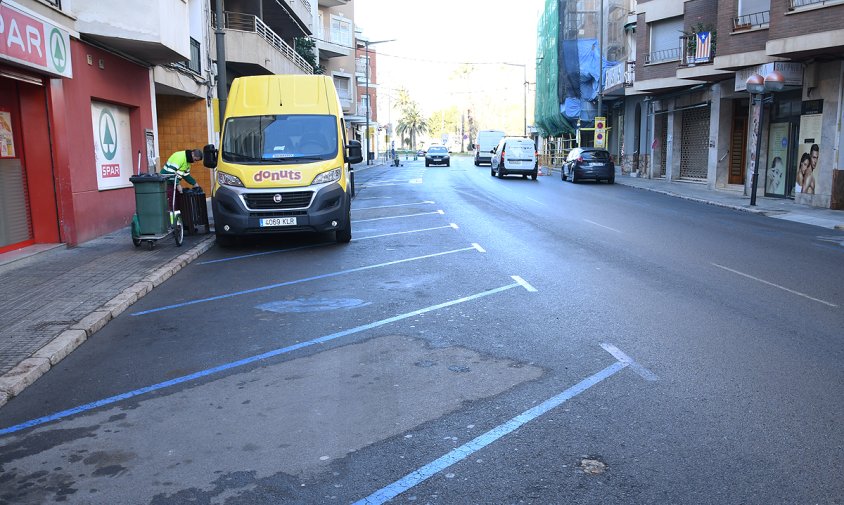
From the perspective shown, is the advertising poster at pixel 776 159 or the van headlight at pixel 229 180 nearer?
the van headlight at pixel 229 180

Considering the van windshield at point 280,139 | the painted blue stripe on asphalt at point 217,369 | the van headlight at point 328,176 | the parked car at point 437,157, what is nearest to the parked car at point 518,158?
the parked car at point 437,157

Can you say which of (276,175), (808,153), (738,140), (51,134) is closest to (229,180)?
(276,175)

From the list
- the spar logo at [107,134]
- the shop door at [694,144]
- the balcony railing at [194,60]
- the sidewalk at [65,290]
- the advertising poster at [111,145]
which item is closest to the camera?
the sidewalk at [65,290]

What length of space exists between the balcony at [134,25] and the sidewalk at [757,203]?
569 inches

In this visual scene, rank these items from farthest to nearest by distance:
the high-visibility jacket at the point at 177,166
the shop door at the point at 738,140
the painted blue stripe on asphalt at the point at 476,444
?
the shop door at the point at 738,140 → the high-visibility jacket at the point at 177,166 → the painted blue stripe on asphalt at the point at 476,444

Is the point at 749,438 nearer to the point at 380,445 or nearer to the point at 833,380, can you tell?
the point at 833,380

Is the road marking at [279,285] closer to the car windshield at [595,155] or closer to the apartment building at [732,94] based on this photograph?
the apartment building at [732,94]

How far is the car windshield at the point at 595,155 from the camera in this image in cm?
3159

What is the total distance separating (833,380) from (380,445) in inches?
132

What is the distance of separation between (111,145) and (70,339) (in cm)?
922

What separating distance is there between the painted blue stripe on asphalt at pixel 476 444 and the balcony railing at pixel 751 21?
2104 centimetres

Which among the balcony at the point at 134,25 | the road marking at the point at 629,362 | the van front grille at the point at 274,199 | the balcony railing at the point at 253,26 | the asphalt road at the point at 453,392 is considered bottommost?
the asphalt road at the point at 453,392

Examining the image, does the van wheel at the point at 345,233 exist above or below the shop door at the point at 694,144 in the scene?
below

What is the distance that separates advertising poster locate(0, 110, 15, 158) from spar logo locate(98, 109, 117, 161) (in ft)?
8.62
